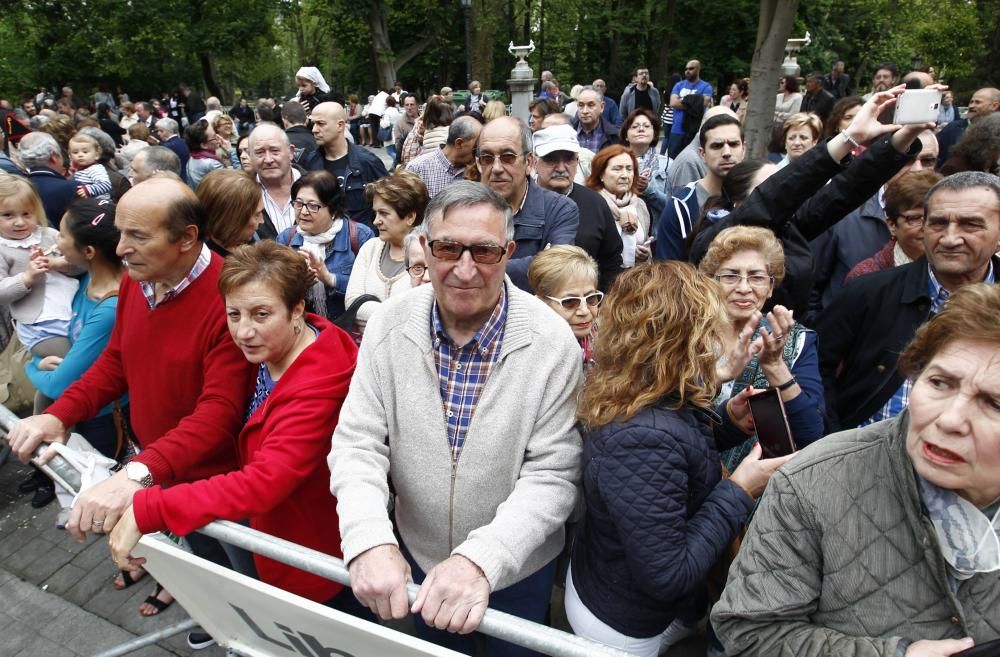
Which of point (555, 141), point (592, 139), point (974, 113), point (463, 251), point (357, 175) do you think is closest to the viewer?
point (463, 251)

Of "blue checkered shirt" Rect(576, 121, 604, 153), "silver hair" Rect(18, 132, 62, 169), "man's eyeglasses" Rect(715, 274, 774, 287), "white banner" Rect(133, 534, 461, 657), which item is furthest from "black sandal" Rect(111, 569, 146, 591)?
"blue checkered shirt" Rect(576, 121, 604, 153)

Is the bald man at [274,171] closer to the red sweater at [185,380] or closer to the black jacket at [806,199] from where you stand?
the red sweater at [185,380]

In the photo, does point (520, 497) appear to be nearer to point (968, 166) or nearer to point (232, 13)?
point (968, 166)

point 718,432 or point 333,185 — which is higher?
point 333,185

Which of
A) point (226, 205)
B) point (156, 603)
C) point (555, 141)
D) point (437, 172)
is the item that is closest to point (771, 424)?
point (555, 141)

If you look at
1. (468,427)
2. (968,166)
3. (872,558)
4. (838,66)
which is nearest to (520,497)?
(468,427)

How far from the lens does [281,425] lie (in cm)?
209

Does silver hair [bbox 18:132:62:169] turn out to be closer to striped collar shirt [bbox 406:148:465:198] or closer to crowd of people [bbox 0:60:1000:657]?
crowd of people [bbox 0:60:1000:657]

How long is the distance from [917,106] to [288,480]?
9.54ft

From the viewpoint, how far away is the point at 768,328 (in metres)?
2.33

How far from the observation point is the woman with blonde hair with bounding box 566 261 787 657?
1.70m

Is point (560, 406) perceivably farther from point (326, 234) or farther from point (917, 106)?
point (326, 234)

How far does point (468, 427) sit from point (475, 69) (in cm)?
3021

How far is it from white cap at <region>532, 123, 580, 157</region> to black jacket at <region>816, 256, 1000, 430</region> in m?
1.96
